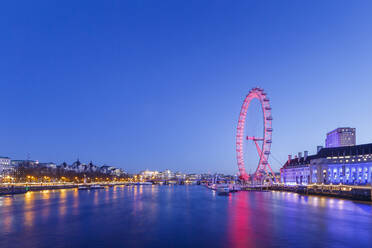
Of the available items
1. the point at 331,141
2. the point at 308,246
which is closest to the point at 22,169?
the point at 308,246

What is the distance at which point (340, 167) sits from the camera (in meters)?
101

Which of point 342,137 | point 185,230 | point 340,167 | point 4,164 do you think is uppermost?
point 342,137

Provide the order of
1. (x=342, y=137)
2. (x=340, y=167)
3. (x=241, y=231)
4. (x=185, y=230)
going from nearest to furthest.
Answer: (x=241, y=231), (x=185, y=230), (x=340, y=167), (x=342, y=137)

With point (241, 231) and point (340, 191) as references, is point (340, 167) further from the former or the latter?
point (241, 231)

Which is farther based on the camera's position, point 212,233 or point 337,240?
point 212,233

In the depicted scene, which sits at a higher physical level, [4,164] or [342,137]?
[342,137]

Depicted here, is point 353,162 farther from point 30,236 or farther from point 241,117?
point 30,236

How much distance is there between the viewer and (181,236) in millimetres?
26219

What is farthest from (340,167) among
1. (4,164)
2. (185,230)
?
(4,164)

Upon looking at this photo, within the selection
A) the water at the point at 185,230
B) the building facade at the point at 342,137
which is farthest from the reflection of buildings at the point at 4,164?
the building facade at the point at 342,137

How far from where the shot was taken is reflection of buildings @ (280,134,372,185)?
92.3 m

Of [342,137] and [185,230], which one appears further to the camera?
[342,137]

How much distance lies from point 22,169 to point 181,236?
364 feet

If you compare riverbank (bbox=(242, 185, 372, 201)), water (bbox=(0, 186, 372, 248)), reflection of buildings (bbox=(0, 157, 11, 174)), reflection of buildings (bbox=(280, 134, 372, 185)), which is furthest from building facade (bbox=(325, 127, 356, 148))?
reflection of buildings (bbox=(0, 157, 11, 174))
